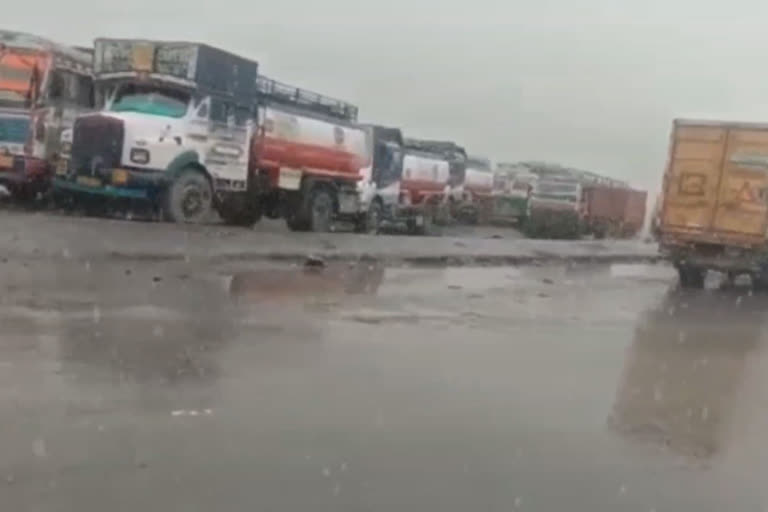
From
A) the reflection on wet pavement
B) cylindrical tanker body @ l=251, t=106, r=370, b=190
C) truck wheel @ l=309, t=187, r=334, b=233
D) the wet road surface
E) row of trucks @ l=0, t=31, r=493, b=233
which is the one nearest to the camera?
the wet road surface

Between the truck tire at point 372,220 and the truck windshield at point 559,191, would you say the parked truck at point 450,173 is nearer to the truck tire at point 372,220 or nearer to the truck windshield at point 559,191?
the truck windshield at point 559,191

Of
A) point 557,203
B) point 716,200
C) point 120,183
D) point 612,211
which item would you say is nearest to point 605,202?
point 612,211

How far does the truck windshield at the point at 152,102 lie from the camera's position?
1756 cm

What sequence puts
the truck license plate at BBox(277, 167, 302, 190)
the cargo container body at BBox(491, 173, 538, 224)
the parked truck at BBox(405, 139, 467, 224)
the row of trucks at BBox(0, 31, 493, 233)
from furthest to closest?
1. the cargo container body at BBox(491, 173, 538, 224)
2. the parked truck at BBox(405, 139, 467, 224)
3. the truck license plate at BBox(277, 167, 302, 190)
4. the row of trucks at BBox(0, 31, 493, 233)

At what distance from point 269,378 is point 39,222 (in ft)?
31.2

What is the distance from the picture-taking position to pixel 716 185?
1805cm

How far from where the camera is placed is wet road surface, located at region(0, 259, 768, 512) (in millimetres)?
4738

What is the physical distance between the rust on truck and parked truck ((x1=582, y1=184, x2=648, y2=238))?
22.2 meters

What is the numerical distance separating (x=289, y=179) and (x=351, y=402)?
601 inches

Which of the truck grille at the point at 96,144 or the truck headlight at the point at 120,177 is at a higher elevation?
the truck grille at the point at 96,144

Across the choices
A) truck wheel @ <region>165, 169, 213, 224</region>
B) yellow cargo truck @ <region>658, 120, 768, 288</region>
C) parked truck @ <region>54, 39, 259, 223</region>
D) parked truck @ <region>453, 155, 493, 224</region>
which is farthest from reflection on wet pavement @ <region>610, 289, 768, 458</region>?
parked truck @ <region>453, 155, 493, 224</region>

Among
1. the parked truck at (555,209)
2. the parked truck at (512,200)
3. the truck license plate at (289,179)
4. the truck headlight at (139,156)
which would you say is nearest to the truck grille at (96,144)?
the truck headlight at (139,156)

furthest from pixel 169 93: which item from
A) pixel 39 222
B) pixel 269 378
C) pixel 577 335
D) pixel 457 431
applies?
pixel 457 431

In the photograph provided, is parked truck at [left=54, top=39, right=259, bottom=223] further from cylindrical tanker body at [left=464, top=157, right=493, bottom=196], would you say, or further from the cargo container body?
the cargo container body
